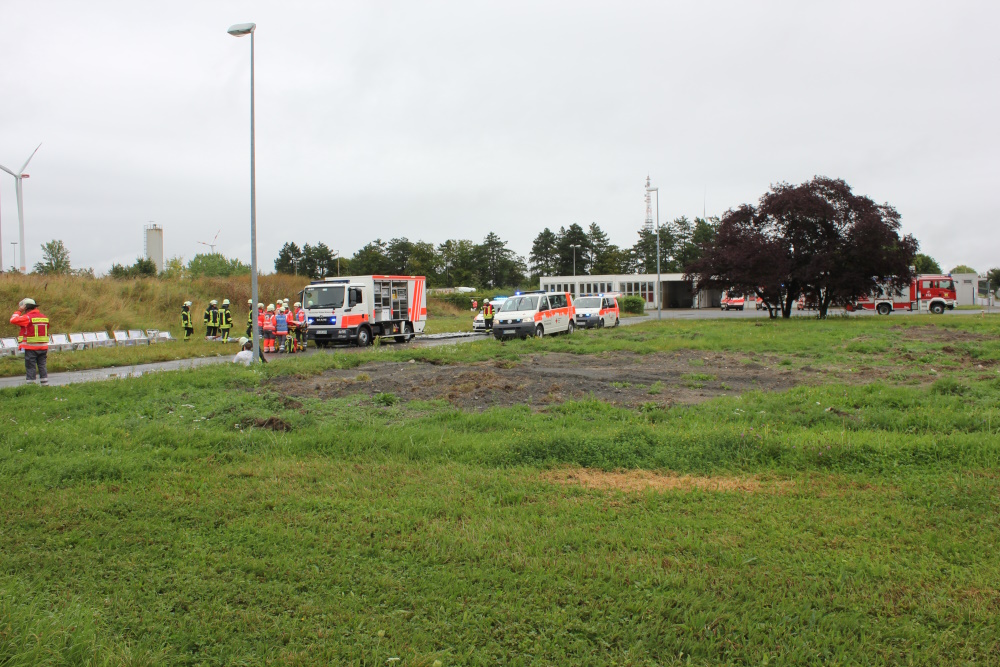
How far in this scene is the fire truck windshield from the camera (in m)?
26.4

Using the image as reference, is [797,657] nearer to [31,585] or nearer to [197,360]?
[31,585]

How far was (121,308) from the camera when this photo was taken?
32.1 m

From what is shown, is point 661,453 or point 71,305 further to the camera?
point 71,305

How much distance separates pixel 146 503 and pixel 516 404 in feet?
19.7

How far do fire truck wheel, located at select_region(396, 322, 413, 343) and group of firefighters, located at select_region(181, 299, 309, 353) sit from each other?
4658 millimetres

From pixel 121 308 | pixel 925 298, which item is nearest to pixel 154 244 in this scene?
pixel 121 308

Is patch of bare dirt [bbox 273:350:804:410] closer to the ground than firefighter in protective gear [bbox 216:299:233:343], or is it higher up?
closer to the ground

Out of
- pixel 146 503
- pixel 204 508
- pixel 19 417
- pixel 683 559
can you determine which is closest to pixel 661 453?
pixel 683 559

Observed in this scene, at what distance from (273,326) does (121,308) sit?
13.5 m

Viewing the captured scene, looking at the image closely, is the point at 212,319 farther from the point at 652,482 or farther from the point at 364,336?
the point at 652,482

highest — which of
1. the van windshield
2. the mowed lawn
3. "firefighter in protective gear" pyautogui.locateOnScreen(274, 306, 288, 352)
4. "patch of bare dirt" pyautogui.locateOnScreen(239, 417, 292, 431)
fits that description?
the van windshield

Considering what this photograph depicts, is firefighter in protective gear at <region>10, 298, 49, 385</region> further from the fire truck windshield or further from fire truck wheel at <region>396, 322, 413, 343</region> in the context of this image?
fire truck wheel at <region>396, 322, 413, 343</region>

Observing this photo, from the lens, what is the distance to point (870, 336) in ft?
75.0

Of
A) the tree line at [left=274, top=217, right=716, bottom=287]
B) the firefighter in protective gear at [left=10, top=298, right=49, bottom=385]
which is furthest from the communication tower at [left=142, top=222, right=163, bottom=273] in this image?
the firefighter in protective gear at [left=10, top=298, right=49, bottom=385]
